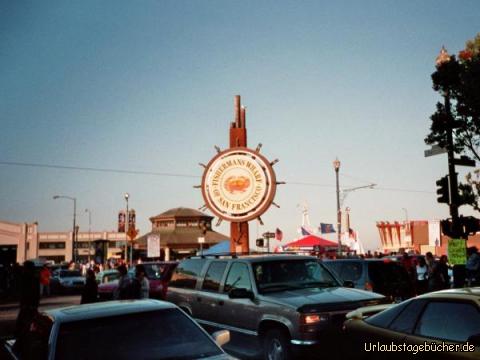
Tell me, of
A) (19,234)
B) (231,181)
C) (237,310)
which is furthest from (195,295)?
(19,234)

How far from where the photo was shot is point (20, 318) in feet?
41.9

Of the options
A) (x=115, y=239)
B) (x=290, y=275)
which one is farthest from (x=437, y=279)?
(x=115, y=239)

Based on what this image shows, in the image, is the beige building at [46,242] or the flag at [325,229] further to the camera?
the beige building at [46,242]

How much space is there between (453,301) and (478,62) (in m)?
9.90

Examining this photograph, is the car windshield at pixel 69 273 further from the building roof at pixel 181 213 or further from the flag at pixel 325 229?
the building roof at pixel 181 213

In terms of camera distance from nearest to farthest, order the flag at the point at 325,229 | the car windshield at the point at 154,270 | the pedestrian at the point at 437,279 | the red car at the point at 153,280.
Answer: the pedestrian at the point at 437,279, the red car at the point at 153,280, the car windshield at the point at 154,270, the flag at the point at 325,229

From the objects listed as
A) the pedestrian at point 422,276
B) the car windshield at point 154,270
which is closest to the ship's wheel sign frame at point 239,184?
the car windshield at point 154,270

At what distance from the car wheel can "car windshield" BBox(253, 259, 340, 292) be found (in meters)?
0.81

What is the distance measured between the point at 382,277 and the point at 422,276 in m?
6.01

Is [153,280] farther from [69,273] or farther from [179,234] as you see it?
[179,234]

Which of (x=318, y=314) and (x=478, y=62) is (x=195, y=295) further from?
(x=478, y=62)

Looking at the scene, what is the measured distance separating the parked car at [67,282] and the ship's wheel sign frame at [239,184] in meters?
19.7

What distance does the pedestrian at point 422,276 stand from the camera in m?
17.1

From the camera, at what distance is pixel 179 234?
64.7 metres
